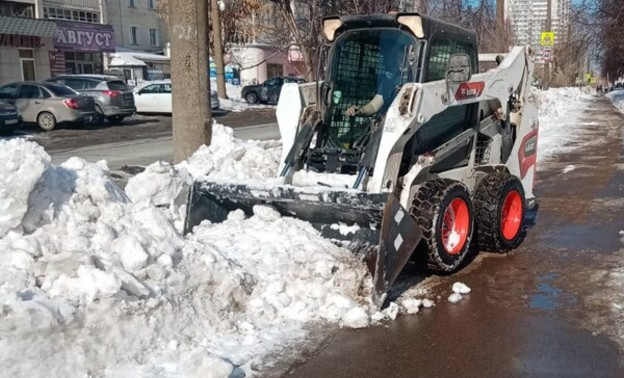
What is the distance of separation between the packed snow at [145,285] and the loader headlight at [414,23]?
194cm

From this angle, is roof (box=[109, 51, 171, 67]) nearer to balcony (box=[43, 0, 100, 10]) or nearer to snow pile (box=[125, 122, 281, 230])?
balcony (box=[43, 0, 100, 10])

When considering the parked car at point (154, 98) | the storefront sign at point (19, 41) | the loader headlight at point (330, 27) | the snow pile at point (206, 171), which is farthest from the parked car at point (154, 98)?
the loader headlight at point (330, 27)

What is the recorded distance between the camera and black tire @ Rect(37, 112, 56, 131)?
2280cm

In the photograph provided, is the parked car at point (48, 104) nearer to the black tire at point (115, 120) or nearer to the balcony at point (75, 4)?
the black tire at point (115, 120)

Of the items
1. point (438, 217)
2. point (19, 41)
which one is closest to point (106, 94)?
point (19, 41)

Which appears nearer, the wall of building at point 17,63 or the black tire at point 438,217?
the black tire at point 438,217

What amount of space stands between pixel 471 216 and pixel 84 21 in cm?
4135

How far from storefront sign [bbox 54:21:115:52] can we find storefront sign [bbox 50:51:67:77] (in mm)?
415

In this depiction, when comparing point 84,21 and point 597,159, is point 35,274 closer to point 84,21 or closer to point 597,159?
point 597,159

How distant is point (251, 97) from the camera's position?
40562 millimetres

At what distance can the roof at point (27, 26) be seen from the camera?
34.4 m

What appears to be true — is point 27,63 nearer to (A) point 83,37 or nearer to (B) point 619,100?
(A) point 83,37

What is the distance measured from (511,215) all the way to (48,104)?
19333mm

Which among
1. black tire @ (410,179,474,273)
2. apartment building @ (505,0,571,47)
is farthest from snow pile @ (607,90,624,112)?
black tire @ (410,179,474,273)
